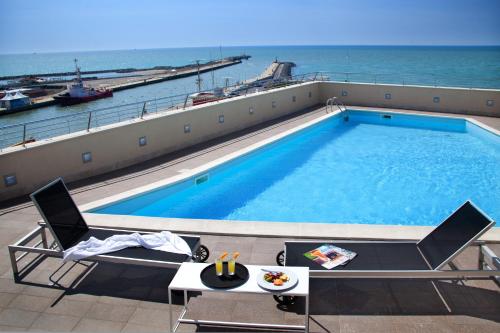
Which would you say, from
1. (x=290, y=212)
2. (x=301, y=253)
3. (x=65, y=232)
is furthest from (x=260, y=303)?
(x=290, y=212)

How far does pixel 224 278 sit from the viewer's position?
3604 millimetres

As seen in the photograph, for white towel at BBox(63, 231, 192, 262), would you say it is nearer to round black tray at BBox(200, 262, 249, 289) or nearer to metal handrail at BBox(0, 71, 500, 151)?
round black tray at BBox(200, 262, 249, 289)

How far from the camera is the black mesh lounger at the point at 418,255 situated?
13.3ft

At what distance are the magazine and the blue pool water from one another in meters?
3.38

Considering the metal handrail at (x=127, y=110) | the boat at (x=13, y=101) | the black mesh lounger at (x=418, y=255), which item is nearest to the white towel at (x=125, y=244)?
the black mesh lounger at (x=418, y=255)

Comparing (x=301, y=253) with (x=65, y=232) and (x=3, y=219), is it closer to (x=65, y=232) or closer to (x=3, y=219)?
(x=65, y=232)

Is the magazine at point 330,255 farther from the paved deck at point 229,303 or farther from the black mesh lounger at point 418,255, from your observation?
the paved deck at point 229,303

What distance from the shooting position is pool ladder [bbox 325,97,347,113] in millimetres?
15434

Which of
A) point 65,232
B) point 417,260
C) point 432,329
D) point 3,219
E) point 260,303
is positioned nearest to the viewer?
point 432,329

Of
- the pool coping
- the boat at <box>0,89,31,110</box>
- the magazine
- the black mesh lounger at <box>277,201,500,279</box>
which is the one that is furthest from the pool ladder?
the boat at <box>0,89,31,110</box>

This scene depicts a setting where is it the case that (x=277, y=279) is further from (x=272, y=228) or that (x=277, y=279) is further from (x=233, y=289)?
(x=272, y=228)

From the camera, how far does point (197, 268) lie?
3.83 meters

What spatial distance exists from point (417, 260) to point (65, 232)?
405 centimetres

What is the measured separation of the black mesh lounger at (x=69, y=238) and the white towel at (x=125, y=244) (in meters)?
0.05
